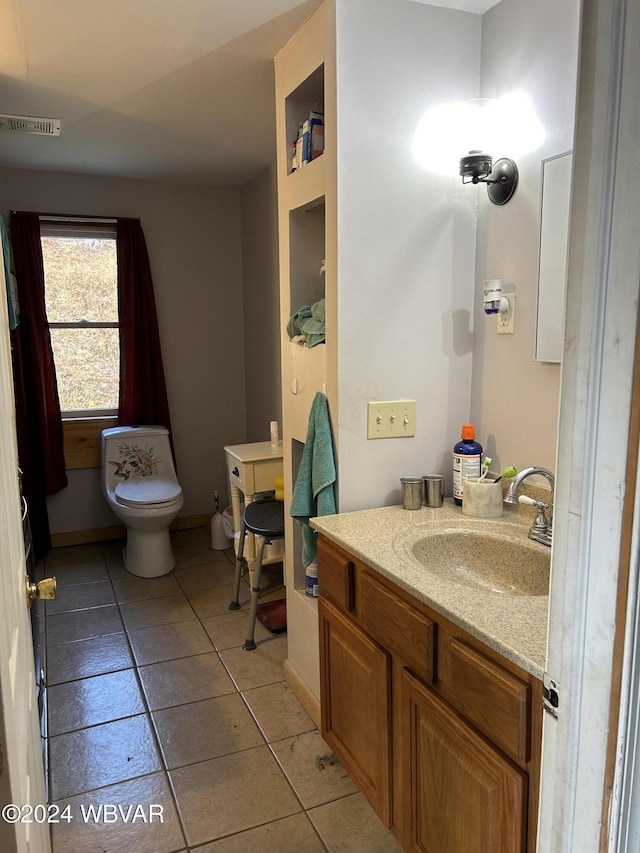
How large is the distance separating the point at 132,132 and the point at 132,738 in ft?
8.54

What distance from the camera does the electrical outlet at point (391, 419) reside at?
1997mm

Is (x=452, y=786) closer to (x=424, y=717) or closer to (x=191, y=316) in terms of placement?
(x=424, y=717)

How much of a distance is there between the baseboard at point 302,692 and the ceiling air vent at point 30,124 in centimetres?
254

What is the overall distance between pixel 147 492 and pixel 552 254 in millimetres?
2683

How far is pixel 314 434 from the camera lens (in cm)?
203

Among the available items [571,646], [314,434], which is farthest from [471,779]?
[314,434]

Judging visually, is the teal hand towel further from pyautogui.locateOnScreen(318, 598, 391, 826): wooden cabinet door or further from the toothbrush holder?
the toothbrush holder

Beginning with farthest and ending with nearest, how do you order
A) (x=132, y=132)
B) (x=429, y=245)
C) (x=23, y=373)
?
(x=23, y=373) → (x=132, y=132) → (x=429, y=245)

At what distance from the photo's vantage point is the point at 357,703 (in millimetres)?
1763

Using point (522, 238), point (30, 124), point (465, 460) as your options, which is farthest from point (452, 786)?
point (30, 124)

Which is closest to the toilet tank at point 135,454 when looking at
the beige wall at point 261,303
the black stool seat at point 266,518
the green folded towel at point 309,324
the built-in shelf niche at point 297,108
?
the beige wall at point 261,303

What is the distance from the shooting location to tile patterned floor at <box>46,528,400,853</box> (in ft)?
5.91

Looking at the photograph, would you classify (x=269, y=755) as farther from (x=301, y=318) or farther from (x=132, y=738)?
(x=301, y=318)

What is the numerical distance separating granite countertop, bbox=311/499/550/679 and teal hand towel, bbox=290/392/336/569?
86 millimetres
